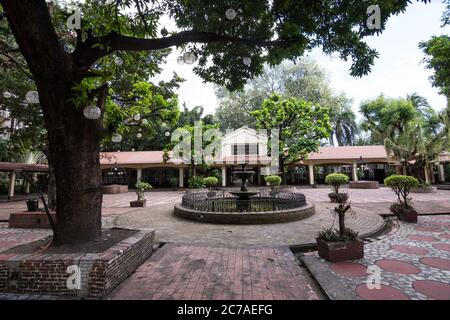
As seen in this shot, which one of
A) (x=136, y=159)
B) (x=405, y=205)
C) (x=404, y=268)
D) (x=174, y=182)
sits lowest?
(x=404, y=268)

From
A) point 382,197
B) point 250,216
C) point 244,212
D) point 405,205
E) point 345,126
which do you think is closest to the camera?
point 250,216

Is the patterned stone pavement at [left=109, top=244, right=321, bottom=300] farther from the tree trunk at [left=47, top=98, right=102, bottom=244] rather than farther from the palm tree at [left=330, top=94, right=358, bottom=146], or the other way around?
the palm tree at [left=330, top=94, right=358, bottom=146]

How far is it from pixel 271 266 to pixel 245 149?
825 inches

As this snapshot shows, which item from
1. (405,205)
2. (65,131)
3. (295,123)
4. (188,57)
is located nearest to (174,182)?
(295,123)

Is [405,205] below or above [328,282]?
above

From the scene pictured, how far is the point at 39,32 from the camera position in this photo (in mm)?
3391

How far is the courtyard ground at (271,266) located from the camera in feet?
11.0

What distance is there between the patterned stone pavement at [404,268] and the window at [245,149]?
60.7 feet

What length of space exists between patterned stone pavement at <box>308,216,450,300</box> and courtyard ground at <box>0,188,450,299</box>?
0.01 meters

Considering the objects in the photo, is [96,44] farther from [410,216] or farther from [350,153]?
[350,153]

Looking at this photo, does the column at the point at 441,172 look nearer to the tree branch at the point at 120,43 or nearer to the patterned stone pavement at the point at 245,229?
the patterned stone pavement at the point at 245,229

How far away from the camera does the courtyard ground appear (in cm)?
336

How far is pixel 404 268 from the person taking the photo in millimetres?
4207
